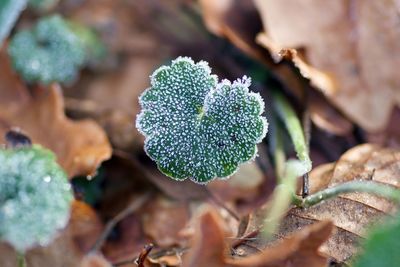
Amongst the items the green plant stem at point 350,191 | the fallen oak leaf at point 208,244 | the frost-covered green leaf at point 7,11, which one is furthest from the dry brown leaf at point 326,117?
the frost-covered green leaf at point 7,11

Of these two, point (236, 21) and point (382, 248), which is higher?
point (236, 21)

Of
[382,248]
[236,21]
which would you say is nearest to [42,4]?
[236,21]

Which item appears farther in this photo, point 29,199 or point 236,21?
point 236,21

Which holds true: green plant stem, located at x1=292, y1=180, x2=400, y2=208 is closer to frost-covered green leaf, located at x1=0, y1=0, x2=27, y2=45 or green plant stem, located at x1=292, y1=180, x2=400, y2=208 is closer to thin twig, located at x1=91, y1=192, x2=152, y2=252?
thin twig, located at x1=91, y1=192, x2=152, y2=252

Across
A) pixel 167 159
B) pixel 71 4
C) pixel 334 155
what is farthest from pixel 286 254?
pixel 71 4

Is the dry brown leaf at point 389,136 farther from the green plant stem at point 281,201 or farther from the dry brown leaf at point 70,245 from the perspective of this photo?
the dry brown leaf at point 70,245

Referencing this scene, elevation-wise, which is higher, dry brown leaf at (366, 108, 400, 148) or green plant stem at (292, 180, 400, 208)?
dry brown leaf at (366, 108, 400, 148)

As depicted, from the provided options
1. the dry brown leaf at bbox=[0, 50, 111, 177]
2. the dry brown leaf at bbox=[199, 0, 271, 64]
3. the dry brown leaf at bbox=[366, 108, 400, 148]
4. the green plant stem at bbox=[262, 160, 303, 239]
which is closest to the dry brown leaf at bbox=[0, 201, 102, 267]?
the dry brown leaf at bbox=[0, 50, 111, 177]

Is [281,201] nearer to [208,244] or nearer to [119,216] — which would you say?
[208,244]
